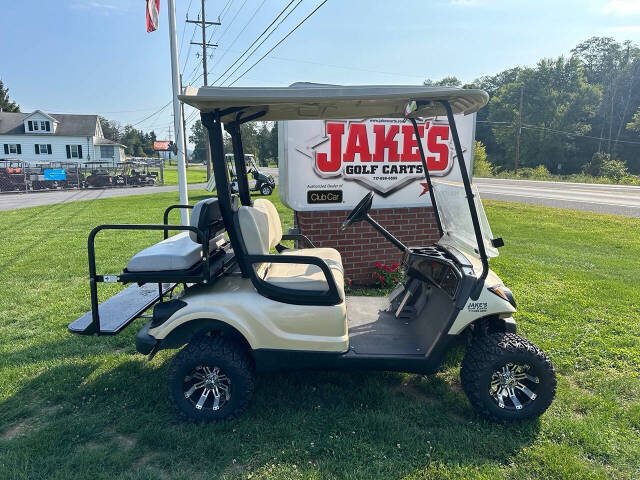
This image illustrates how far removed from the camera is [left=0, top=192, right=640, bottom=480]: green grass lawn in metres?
2.28

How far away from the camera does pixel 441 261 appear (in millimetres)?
2928

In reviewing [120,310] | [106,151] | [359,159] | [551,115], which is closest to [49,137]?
[106,151]

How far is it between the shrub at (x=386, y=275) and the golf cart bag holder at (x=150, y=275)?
7.94ft

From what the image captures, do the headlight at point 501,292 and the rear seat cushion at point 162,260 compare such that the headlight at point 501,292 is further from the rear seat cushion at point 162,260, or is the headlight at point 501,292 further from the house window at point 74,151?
the house window at point 74,151

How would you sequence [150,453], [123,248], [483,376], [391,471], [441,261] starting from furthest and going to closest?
1. [123,248]
2. [441,261]
3. [483,376]
4. [150,453]
5. [391,471]

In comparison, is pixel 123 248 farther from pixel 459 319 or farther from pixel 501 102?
pixel 501 102

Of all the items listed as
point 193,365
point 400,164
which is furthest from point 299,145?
point 193,365

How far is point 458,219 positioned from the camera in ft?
9.98

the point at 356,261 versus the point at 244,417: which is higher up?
the point at 356,261

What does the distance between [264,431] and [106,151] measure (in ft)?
168

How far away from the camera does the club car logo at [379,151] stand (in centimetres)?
504

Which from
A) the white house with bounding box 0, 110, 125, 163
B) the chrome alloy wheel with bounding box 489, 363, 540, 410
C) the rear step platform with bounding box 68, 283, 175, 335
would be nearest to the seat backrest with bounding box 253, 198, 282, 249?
the rear step platform with bounding box 68, 283, 175, 335

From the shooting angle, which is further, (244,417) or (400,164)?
(400,164)

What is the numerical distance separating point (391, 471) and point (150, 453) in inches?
52.5
